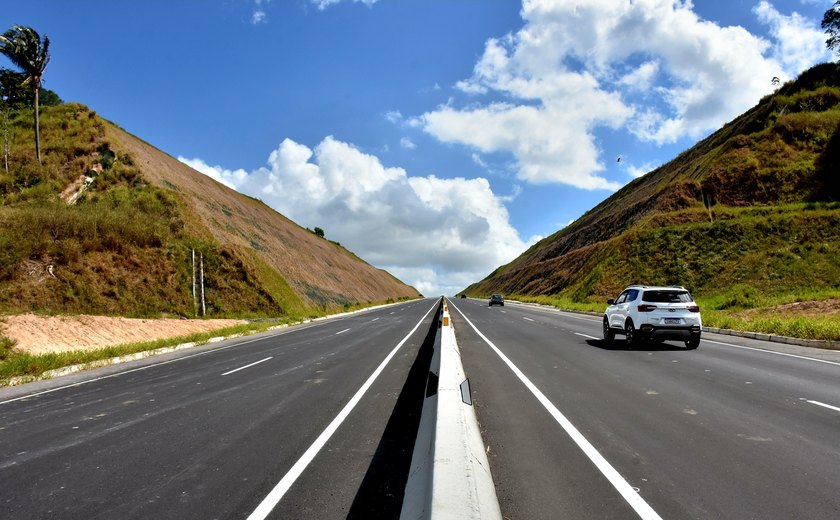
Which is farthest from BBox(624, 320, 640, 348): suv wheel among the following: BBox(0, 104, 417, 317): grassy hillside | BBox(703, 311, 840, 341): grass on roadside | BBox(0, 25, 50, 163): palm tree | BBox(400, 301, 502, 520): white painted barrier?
BBox(0, 25, 50, 163): palm tree

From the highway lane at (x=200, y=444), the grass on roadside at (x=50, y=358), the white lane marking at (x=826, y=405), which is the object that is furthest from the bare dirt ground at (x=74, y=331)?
the white lane marking at (x=826, y=405)

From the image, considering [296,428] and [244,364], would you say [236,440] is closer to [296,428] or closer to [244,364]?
[296,428]

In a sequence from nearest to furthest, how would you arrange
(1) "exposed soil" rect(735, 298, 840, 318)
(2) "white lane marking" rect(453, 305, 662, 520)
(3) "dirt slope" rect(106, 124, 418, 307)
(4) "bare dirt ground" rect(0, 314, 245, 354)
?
(2) "white lane marking" rect(453, 305, 662, 520), (4) "bare dirt ground" rect(0, 314, 245, 354), (1) "exposed soil" rect(735, 298, 840, 318), (3) "dirt slope" rect(106, 124, 418, 307)

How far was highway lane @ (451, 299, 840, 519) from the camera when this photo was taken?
3.64 m

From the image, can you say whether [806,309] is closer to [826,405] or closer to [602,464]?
[826,405]

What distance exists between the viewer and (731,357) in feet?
38.1

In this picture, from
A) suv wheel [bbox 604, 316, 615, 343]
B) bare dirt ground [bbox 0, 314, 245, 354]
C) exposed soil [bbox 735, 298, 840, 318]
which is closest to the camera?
bare dirt ground [bbox 0, 314, 245, 354]

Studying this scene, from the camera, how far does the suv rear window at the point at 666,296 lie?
13.5m

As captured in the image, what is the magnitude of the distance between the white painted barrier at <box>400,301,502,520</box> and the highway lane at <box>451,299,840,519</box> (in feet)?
1.44

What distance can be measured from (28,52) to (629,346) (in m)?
45.9

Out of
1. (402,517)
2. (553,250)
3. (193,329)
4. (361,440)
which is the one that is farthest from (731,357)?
(553,250)

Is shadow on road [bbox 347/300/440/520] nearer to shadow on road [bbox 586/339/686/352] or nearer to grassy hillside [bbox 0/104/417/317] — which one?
shadow on road [bbox 586/339/686/352]

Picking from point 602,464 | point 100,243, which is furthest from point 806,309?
point 100,243

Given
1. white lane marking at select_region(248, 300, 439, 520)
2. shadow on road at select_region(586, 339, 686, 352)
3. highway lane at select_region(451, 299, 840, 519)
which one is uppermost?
white lane marking at select_region(248, 300, 439, 520)
